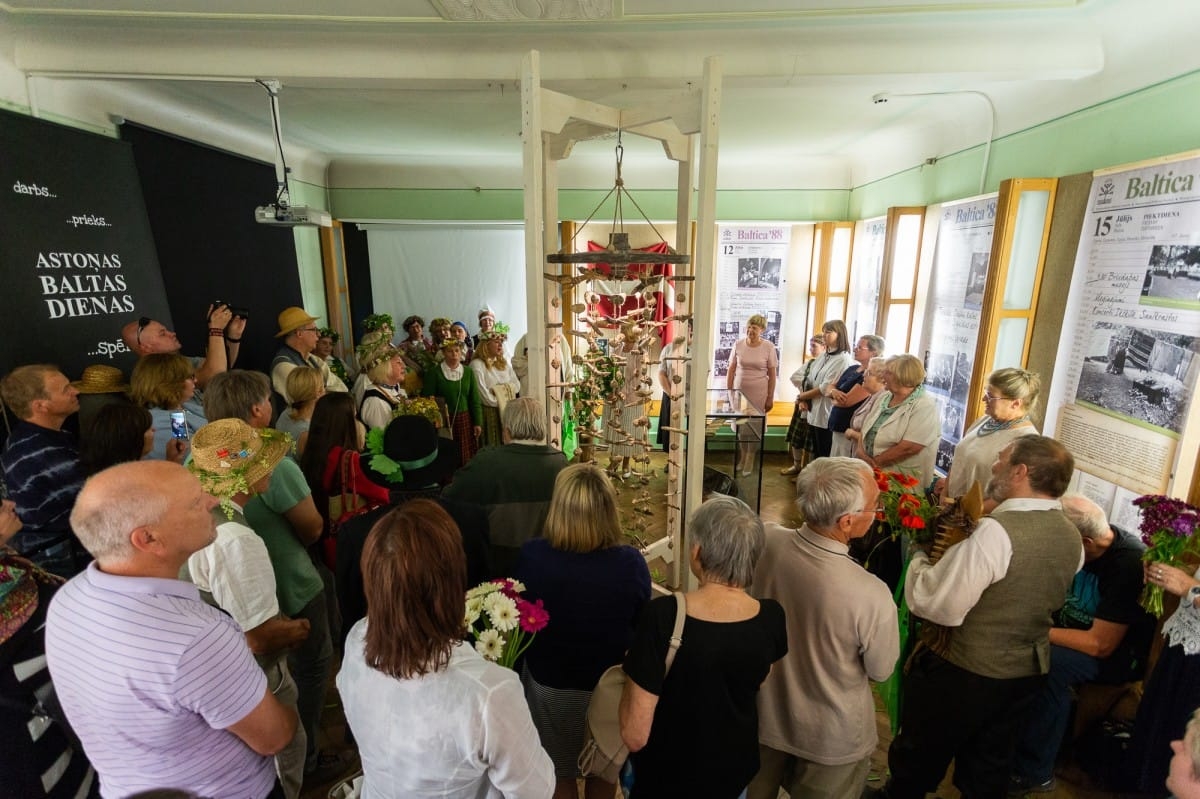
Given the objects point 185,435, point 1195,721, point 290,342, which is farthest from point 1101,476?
point 290,342

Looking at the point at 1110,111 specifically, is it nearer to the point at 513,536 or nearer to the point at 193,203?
the point at 513,536

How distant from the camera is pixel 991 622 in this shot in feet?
5.69

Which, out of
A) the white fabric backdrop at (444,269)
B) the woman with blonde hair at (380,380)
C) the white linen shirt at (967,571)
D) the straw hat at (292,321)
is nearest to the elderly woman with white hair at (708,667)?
the white linen shirt at (967,571)

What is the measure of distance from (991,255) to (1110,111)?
81cm

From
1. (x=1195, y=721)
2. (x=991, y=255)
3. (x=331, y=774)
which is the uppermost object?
(x=991, y=255)

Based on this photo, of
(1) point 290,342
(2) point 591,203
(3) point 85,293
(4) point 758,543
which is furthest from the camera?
(2) point 591,203

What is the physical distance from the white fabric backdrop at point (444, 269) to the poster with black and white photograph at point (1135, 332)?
208 inches

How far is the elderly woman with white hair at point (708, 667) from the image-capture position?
4.19ft

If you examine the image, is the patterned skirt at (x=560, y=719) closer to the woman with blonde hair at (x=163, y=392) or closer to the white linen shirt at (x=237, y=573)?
the white linen shirt at (x=237, y=573)

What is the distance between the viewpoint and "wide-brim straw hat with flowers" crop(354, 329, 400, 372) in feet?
12.7

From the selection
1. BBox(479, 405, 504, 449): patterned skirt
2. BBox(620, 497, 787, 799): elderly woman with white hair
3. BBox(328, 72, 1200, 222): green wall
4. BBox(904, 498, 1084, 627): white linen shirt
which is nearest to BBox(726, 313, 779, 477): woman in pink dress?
BBox(328, 72, 1200, 222): green wall

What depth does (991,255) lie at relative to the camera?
10.8ft

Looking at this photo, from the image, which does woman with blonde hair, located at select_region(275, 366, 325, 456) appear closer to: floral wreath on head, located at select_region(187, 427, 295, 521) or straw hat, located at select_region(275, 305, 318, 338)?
floral wreath on head, located at select_region(187, 427, 295, 521)

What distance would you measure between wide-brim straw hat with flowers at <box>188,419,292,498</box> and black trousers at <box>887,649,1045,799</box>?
7.34ft
